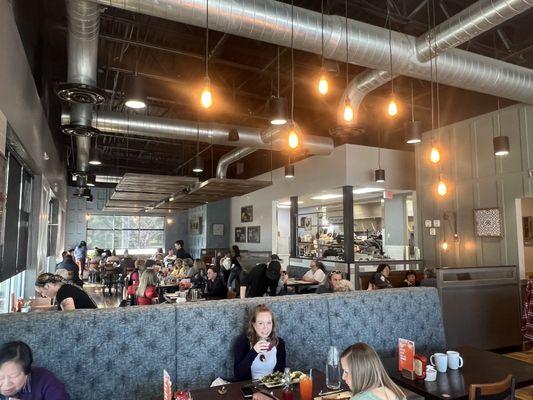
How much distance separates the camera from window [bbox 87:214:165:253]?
709 inches

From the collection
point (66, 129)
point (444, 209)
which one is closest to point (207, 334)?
point (66, 129)

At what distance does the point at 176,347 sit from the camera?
2.75m

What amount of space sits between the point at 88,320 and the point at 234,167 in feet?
44.2

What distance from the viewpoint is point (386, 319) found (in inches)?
141

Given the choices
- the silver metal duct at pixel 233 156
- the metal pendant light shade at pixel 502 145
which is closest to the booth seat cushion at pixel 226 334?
the metal pendant light shade at pixel 502 145

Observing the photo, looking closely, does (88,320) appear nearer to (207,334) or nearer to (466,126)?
(207,334)

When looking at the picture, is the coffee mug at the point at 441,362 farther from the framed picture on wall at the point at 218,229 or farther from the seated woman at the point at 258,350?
the framed picture on wall at the point at 218,229

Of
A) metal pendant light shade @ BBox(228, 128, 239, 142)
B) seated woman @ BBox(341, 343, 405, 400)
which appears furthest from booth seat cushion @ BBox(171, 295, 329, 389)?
metal pendant light shade @ BBox(228, 128, 239, 142)

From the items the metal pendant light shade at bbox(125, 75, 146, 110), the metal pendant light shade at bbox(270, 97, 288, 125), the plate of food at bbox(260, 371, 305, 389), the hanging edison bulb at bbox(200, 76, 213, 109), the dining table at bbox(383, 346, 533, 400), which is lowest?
the dining table at bbox(383, 346, 533, 400)

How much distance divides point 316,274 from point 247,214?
268 inches

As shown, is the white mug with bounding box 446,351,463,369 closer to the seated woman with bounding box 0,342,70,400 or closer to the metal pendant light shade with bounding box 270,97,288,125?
the seated woman with bounding box 0,342,70,400

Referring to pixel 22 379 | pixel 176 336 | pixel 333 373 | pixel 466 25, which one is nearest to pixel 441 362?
pixel 333 373

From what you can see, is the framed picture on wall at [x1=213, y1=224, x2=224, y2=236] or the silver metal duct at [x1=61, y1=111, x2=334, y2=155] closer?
the silver metal duct at [x1=61, y1=111, x2=334, y2=155]

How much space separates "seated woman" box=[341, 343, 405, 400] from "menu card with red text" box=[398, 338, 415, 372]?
810mm
